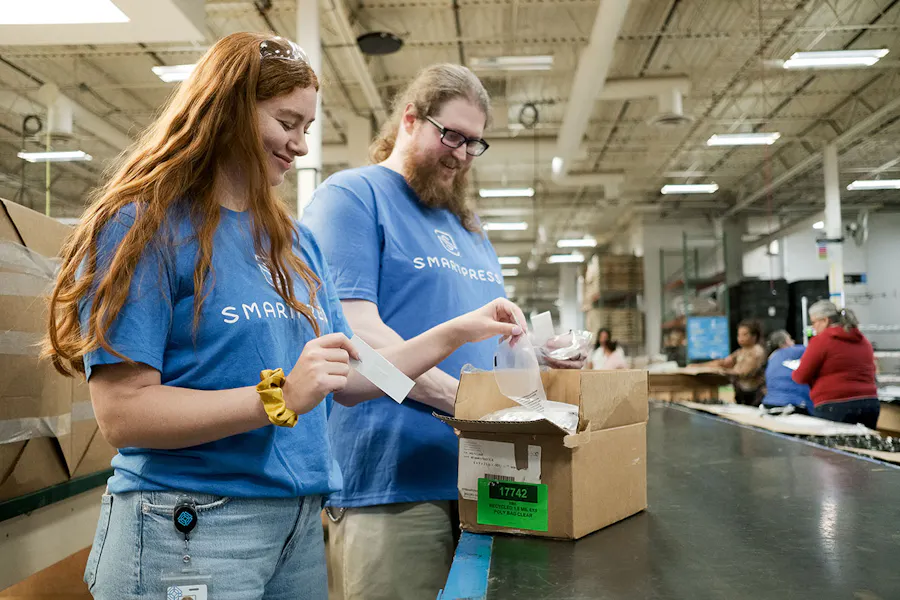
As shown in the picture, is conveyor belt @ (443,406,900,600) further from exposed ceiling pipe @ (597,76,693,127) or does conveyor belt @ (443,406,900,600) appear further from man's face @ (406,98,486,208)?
exposed ceiling pipe @ (597,76,693,127)

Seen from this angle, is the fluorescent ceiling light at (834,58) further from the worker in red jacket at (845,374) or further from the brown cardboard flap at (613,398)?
the brown cardboard flap at (613,398)

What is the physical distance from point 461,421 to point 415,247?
43 cm

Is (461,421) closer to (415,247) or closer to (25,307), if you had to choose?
(415,247)

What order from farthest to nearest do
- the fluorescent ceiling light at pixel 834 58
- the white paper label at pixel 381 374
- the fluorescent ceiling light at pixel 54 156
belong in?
the fluorescent ceiling light at pixel 54 156 < the fluorescent ceiling light at pixel 834 58 < the white paper label at pixel 381 374

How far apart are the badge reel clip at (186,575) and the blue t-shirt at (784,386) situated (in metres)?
5.84

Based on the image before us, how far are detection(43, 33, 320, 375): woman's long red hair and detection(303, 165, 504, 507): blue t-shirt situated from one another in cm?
27

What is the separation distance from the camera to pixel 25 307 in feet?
4.25

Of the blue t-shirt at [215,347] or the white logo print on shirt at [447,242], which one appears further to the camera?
the white logo print on shirt at [447,242]

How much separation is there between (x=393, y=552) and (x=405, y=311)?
0.45 metres

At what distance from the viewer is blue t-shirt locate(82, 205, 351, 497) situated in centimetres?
81

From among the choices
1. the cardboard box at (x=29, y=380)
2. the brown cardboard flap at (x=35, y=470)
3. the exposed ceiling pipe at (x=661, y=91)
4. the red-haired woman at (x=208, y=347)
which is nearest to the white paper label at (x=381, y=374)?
the red-haired woman at (x=208, y=347)

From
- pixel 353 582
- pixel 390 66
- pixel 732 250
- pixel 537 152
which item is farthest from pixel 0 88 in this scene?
pixel 732 250

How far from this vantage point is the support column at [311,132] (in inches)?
198

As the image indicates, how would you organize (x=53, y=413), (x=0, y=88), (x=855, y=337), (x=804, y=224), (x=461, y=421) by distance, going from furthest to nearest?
(x=804, y=224) → (x=0, y=88) → (x=855, y=337) → (x=53, y=413) → (x=461, y=421)
